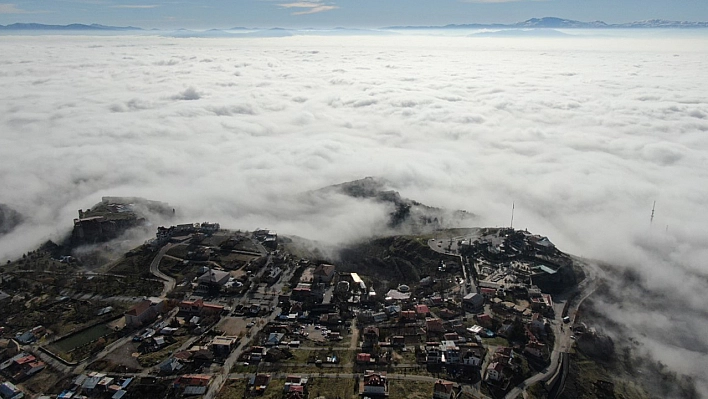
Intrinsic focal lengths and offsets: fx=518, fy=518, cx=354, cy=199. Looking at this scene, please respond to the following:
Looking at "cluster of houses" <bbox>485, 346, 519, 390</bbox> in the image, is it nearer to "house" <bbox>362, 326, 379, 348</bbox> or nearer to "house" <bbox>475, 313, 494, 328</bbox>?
"house" <bbox>475, 313, 494, 328</bbox>

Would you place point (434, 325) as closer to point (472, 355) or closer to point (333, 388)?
point (472, 355)

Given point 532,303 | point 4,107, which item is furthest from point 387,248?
point 4,107

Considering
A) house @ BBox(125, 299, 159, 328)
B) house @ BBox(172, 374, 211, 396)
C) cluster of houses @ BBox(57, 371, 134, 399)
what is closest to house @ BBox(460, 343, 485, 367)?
house @ BBox(172, 374, 211, 396)

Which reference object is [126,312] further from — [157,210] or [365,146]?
[365,146]

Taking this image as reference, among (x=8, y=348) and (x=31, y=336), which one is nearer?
(x=8, y=348)

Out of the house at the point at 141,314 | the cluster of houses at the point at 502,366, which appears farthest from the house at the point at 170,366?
the cluster of houses at the point at 502,366

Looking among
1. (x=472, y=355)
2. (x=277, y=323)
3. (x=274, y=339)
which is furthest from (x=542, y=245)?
(x=274, y=339)
